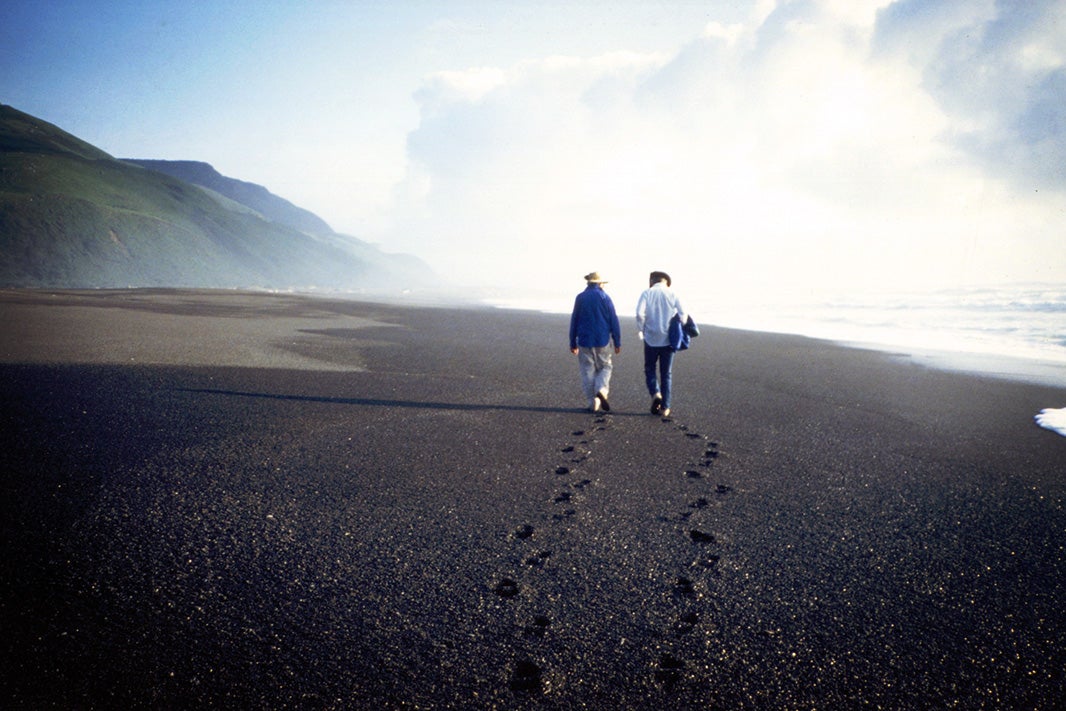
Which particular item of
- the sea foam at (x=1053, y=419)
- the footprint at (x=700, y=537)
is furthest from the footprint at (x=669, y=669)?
the sea foam at (x=1053, y=419)

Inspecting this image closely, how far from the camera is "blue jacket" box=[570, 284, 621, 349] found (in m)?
8.16

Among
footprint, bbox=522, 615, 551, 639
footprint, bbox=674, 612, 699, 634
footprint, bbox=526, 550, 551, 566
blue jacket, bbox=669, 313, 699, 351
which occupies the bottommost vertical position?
footprint, bbox=674, 612, 699, 634

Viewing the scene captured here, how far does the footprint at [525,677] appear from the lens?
2.40 meters

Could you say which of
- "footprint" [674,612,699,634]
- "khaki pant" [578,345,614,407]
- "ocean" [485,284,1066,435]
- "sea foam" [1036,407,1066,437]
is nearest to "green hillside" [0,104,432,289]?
"ocean" [485,284,1066,435]

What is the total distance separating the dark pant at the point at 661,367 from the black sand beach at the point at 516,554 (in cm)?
54

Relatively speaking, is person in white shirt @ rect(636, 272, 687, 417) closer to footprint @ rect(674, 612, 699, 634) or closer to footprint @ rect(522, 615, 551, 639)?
footprint @ rect(674, 612, 699, 634)

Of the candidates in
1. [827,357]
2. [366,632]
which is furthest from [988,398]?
[366,632]

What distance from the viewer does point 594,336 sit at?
816 centimetres

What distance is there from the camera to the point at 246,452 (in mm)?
5617

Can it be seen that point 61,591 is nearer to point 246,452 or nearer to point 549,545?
point 246,452

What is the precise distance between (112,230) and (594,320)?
331 feet

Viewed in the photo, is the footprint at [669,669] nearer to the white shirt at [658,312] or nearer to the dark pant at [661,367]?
the dark pant at [661,367]

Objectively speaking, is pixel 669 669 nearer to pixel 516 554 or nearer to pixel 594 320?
pixel 516 554

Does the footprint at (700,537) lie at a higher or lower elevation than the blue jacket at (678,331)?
lower
